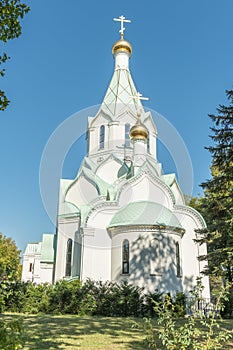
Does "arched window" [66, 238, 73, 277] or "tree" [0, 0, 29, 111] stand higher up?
"tree" [0, 0, 29, 111]

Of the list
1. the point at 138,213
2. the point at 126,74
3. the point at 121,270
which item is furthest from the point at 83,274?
the point at 126,74

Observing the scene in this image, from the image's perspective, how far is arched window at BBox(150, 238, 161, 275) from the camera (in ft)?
49.1

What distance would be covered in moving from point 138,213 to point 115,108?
10.8m

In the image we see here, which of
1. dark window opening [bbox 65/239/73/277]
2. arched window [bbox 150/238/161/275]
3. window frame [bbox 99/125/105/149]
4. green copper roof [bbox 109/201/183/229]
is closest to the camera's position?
arched window [bbox 150/238/161/275]

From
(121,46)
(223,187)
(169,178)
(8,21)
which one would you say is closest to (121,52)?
(121,46)

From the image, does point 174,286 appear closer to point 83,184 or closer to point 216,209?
point 216,209

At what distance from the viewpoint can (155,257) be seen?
15102 millimetres

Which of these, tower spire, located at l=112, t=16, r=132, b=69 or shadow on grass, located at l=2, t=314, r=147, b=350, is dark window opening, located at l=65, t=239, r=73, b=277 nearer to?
shadow on grass, located at l=2, t=314, r=147, b=350

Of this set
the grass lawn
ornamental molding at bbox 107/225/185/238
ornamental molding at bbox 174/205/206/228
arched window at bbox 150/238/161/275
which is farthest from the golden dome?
the grass lawn

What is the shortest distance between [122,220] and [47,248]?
6.83 meters

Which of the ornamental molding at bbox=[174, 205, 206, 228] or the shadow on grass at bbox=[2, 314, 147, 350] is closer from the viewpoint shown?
the shadow on grass at bbox=[2, 314, 147, 350]

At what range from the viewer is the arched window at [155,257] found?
49.1 ft

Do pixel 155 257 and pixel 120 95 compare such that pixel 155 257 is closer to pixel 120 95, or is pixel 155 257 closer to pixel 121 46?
pixel 120 95

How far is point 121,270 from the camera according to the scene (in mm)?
15539
